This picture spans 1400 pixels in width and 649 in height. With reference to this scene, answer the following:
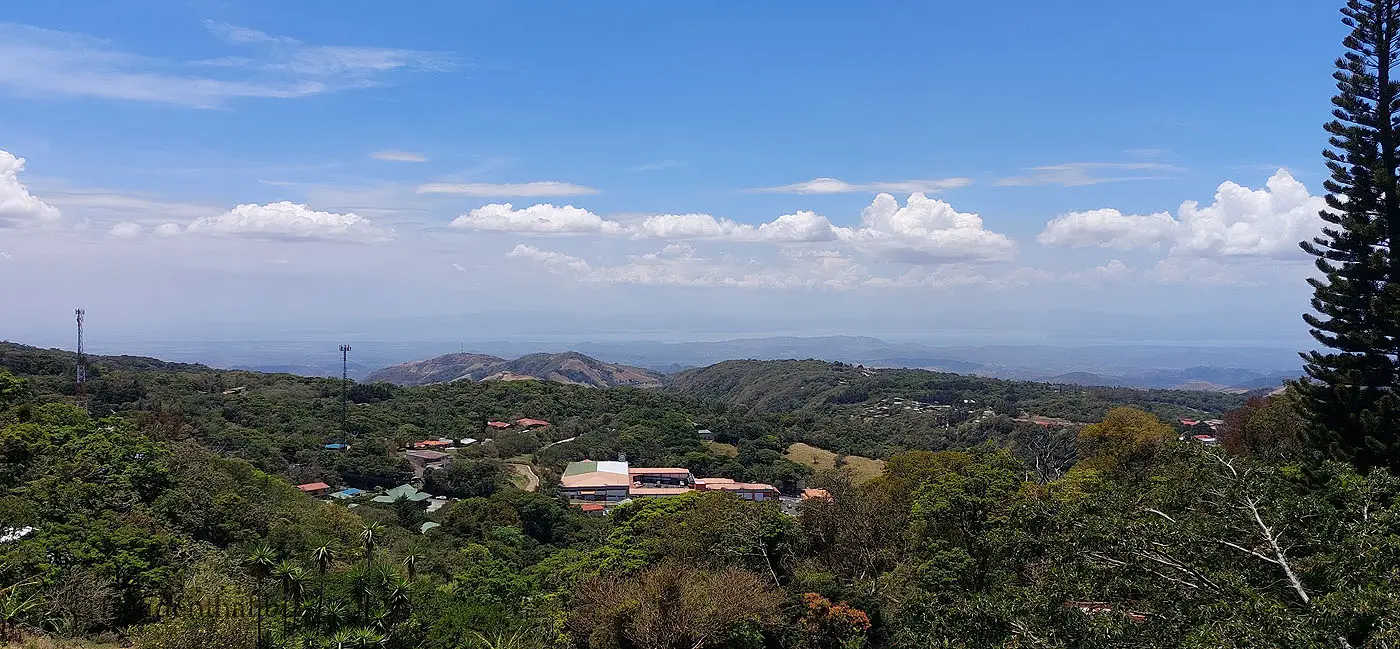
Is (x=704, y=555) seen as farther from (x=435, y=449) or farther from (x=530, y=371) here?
(x=530, y=371)

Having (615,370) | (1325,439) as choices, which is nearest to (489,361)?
(615,370)

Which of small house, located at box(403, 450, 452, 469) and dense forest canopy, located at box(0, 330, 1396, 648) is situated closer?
dense forest canopy, located at box(0, 330, 1396, 648)

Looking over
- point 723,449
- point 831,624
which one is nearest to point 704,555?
point 831,624

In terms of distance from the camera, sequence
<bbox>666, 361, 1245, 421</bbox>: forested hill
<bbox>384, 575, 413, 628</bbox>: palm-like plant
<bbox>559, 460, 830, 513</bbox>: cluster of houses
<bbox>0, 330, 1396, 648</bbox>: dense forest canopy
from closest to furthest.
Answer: <bbox>0, 330, 1396, 648</bbox>: dense forest canopy, <bbox>384, 575, 413, 628</bbox>: palm-like plant, <bbox>559, 460, 830, 513</bbox>: cluster of houses, <bbox>666, 361, 1245, 421</bbox>: forested hill

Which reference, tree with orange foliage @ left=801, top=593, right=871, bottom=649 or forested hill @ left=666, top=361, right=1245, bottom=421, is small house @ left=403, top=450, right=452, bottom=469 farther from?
forested hill @ left=666, top=361, right=1245, bottom=421

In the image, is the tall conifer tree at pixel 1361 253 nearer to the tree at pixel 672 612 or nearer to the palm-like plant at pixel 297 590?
the tree at pixel 672 612

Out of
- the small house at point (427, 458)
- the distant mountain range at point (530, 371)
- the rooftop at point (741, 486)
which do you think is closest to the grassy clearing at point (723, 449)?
the rooftop at point (741, 486)

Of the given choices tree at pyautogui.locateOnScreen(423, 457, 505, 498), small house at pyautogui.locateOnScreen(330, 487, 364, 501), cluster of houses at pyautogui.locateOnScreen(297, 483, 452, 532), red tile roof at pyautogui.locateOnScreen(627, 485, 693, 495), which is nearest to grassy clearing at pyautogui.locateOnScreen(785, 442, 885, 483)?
red tile roof at pyautogui.locateOnScreen(627, 485, 693, 495)

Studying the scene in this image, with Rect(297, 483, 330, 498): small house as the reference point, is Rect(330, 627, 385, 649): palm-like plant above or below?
above
